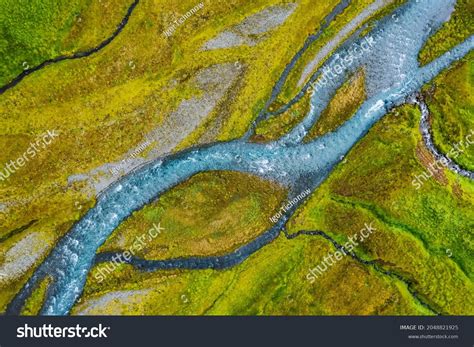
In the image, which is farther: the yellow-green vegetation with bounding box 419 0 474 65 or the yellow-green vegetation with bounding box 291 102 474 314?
the yellow-green vegetation with bounding box 419 0 474 65

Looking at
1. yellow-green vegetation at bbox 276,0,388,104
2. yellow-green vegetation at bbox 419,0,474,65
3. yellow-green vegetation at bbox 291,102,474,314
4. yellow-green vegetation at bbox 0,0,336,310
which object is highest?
yellow-green vegetation at bbox 0,0,336,310

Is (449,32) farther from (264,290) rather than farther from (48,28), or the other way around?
(48,28)

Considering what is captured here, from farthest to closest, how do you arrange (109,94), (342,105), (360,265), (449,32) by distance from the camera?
(449,32) → (342,105) → (360,265) → (109,94)

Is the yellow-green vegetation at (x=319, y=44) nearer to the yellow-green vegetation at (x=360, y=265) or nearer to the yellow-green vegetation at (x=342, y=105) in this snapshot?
the yellow-green vegetation at (x=342, y=105)

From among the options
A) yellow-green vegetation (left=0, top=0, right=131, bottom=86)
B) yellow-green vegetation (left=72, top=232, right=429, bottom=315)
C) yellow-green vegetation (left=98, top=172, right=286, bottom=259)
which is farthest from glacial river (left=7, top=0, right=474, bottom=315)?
yellow-green vegetation (left=0, top=0, right=131, bottom=86)

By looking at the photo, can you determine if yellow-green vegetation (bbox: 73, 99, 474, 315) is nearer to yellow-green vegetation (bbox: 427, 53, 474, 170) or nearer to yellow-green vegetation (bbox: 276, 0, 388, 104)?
yellow-green vegetation (bbox: 427, 53, 474, 170)

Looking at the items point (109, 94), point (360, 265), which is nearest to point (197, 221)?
point (109, 94)

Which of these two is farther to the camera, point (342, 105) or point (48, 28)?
point (342, 105)
